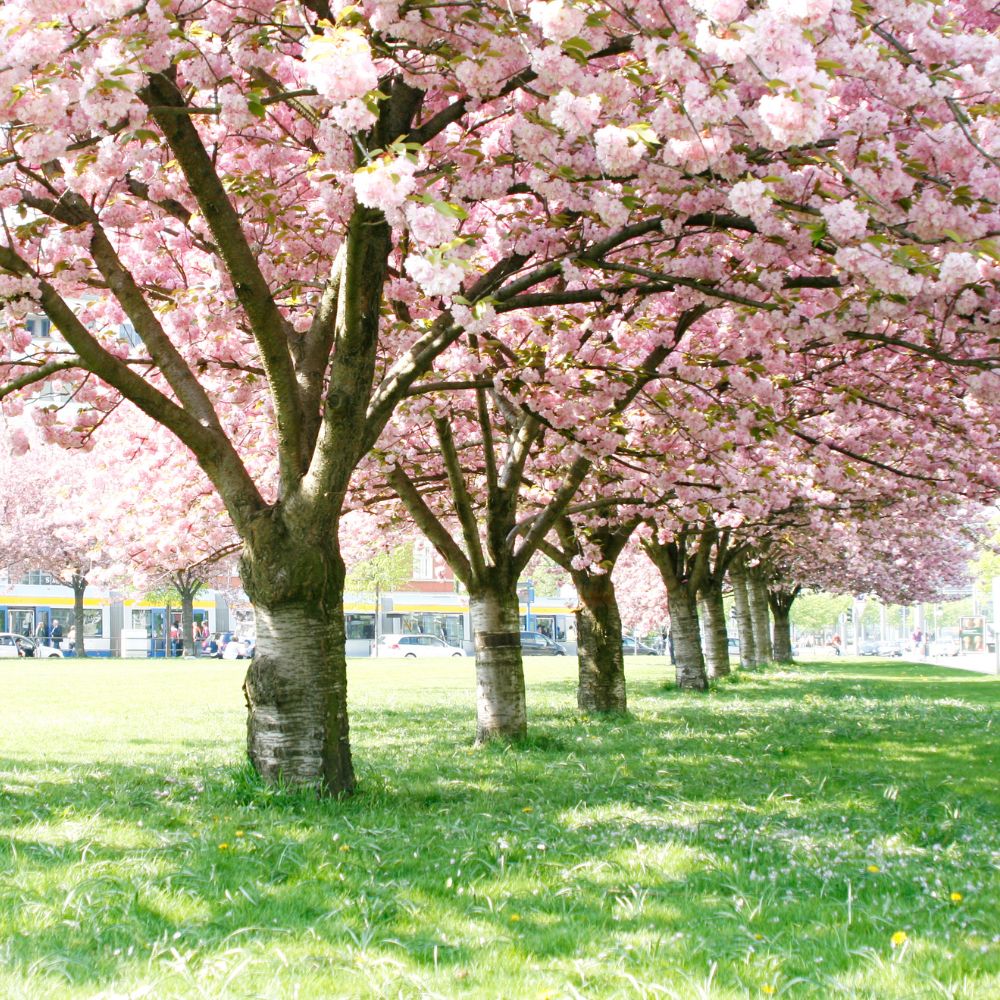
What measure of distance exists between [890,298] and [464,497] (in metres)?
6.30

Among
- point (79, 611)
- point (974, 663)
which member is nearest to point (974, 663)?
point (974, 663)

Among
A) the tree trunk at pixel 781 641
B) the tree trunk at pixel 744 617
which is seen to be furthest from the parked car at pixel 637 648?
the tree trunk at pixel 744 617

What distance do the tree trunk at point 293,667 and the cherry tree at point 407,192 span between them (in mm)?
22

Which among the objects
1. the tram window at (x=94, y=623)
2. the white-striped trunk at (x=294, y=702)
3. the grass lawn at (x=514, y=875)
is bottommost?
the grass lawn at (x=514, y=875)

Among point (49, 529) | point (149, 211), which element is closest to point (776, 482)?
point (149, 211)

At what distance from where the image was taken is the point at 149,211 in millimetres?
8906

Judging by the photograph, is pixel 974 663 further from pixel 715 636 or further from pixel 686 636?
pixel 686 636

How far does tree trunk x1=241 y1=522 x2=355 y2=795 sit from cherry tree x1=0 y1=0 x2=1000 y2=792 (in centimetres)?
2

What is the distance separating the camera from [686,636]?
21781mm

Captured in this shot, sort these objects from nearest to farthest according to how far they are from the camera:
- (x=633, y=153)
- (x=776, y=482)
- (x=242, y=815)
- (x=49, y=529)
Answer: (x=633, y=153), (x=242, y=815), (x=776, y=482), (x=49, y=529)

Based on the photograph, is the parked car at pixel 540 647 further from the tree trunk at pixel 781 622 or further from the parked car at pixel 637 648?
the tree trunk at pixel 781 622

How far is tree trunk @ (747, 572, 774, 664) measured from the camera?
3447 centimetres

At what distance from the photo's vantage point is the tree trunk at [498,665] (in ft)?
38.5

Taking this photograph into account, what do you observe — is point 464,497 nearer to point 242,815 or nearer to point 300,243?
point 300,243
